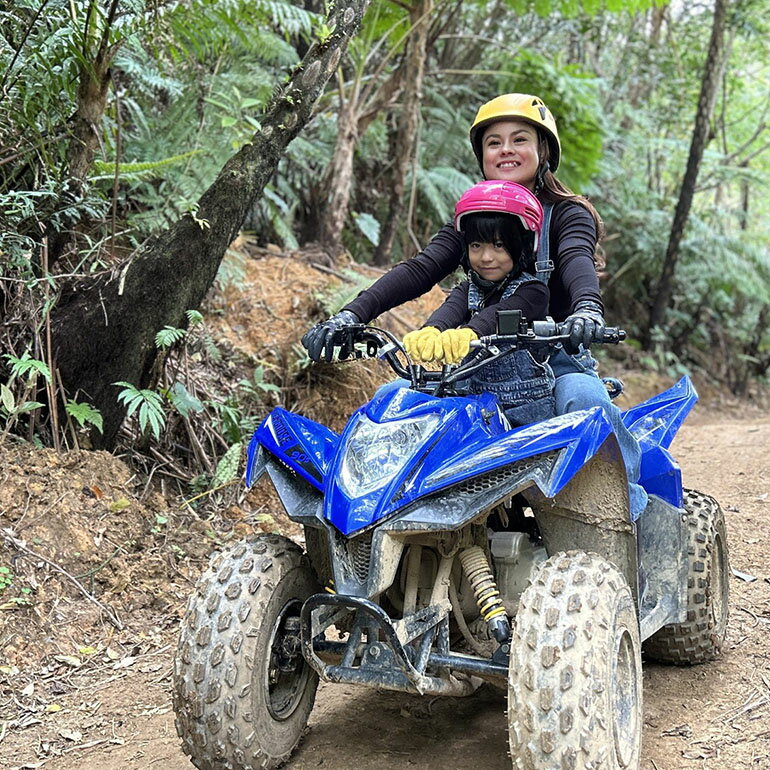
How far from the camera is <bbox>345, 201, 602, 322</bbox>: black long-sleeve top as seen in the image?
3.34 m

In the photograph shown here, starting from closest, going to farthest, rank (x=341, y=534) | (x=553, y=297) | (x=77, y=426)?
1. (x=341, y=534)
2. (x=553, y=297)
3. (x=77, y=426)

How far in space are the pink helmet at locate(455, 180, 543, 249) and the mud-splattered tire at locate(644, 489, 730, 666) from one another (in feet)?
5.26

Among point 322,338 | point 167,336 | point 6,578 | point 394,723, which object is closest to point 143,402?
point 167,336

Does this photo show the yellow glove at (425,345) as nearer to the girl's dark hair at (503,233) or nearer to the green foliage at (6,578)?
the girl's dark hair at (503,233)

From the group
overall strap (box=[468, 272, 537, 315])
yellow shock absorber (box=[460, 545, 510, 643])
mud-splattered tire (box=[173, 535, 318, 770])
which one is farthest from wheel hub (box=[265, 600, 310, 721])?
overall strap (box=[468, 272, 537, 315])

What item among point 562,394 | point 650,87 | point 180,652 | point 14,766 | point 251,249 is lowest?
point 14,766

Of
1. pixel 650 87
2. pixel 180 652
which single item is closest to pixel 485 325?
pixel 180 652

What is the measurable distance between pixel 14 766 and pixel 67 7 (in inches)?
171

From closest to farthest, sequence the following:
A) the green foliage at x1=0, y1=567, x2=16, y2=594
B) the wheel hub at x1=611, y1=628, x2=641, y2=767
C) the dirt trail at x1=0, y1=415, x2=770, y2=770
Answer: the wheel hub at x1=611, y1=628, x2=641, y2=767 → the dirt trail at x1=0, y1=415, x2=770, y2=770 → the green foliage at x1=0, y1=567, x2=16, y2=594

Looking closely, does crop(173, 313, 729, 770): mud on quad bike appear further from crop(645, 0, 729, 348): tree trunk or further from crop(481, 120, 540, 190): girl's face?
crop(645, 0, 729, 348): tree trunk

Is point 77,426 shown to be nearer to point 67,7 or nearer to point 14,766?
point 14,766

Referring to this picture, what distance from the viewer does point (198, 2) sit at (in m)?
6.07

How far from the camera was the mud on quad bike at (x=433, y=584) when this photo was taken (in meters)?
2.49

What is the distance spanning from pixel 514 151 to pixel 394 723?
236 cm
